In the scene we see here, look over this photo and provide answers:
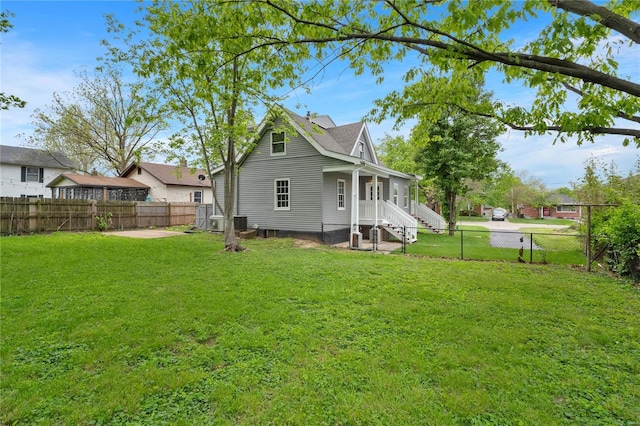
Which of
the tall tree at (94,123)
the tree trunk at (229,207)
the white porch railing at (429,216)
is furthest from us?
the tall tree at (94,123)

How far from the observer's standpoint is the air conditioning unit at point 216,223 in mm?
15367

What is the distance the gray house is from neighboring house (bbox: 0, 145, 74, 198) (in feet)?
71.9

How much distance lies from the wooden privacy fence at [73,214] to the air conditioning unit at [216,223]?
18.7 ft

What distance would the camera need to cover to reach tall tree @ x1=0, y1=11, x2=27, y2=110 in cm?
670

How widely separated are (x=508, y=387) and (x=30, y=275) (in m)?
8.83

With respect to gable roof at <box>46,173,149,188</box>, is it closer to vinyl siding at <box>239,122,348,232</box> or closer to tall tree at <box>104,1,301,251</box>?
vinyl siding at <box>239,122,348,232</box>

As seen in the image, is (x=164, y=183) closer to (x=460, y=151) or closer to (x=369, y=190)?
(x=369, y=190)

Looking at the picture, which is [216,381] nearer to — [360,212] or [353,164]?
[353,164]

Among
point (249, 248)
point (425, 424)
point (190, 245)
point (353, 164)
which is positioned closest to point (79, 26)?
point (190, 245)

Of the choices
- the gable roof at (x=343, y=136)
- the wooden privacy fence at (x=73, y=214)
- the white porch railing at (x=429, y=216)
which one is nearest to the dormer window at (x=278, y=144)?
the gable roof at (x=343, y=136)

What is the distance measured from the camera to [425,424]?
90.3 inches

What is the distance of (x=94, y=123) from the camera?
24.7 meters

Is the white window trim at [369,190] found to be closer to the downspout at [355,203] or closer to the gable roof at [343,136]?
the gable roof at [343,136]


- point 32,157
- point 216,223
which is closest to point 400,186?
point 216,223
